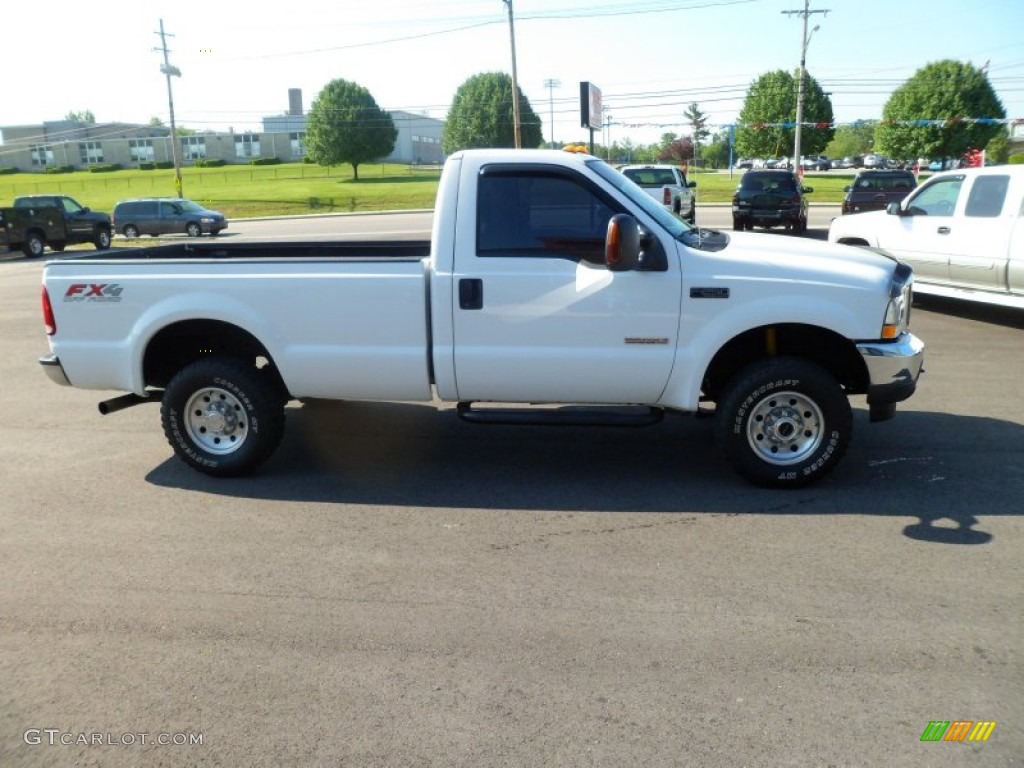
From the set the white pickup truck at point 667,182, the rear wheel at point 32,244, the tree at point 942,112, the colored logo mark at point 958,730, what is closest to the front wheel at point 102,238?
the rear wheel at point 32,244

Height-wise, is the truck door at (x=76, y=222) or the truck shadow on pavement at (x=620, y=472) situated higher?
the truck door at (x=76, y=222)

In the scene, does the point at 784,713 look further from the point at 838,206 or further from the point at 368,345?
the point at 838,206

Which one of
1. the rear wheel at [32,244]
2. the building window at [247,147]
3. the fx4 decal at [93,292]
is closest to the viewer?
the fx4 decal at [93,292]

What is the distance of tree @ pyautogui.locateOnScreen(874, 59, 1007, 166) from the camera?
6988 cm

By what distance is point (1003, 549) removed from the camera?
4.61 m

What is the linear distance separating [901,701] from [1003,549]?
1.75 meters

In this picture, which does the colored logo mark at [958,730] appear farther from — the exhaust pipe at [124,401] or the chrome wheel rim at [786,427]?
the exhaust pipe at [124,401]

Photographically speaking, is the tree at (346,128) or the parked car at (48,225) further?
the tree at (346,128)

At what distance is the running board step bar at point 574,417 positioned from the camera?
5426mm

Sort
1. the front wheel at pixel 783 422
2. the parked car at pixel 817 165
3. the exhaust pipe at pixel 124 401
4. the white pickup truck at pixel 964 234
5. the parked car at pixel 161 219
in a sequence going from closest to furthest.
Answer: the front wheel at pixel 783 422
the exhaust pipe at pixel 124 401
the white pickup truck at pixel 964 234
the parked car at pixel 161 219
the parked car at pixel 817 165

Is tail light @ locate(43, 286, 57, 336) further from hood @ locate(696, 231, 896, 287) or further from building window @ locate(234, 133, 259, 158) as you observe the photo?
building window @ locate(234, 133, 259, 158)

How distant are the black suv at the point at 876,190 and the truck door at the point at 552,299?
2076cm

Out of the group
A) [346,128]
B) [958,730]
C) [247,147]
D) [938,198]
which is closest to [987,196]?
[938,198]

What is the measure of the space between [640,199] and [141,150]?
14377cm
